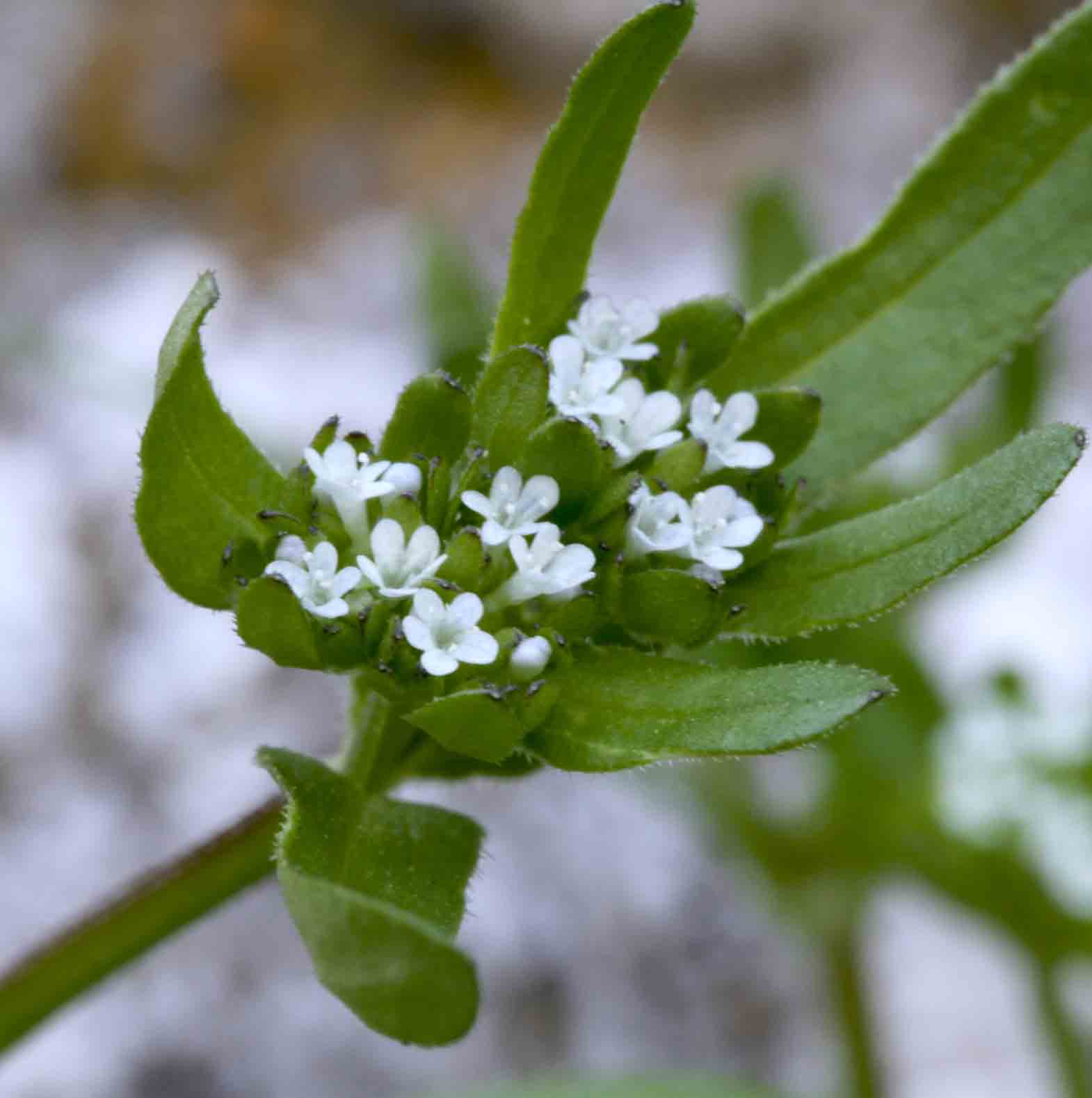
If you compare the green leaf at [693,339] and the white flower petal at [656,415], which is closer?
the white flower petal at [656,415]

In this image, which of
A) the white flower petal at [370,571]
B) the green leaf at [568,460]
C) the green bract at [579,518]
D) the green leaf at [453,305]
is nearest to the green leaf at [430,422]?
the green bract at [579,518]

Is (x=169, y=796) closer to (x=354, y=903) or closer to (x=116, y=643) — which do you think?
(x=116, y=643)

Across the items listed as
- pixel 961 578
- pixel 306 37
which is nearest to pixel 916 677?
pixel 961 578

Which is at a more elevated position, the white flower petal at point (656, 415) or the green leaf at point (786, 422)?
the green leaf at point (786, 422)

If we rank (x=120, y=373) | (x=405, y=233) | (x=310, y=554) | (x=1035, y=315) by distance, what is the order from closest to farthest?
1. (x=310, y=554)
2. (x=1035, y=315)
3. (x=120, y=373)
4. (x=405, y=233)

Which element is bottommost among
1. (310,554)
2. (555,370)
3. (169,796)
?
(169,796)

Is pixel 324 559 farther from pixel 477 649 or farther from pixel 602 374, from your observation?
pixel 602 374

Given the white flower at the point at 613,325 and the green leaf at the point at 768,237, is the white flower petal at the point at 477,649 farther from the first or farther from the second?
the green leaf at the point at 768,237
